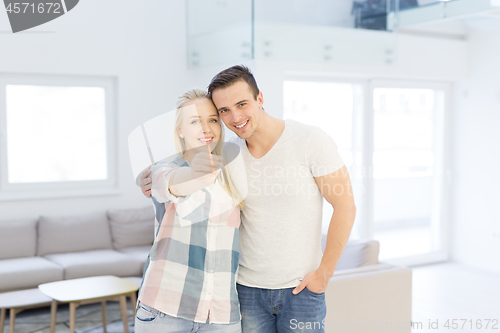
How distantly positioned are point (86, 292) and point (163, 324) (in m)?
2.10

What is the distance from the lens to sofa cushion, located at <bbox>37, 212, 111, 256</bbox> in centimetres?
458

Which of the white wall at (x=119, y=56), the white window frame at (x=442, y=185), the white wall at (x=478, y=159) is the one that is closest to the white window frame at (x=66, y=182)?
the white wall at (x=119, y=56)

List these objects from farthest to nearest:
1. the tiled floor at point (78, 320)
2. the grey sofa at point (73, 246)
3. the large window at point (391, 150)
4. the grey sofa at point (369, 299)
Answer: the large window at point (391, 150), the grey sofa at point (73, 246), the tiled floor at point (78, 320), the grey sofa at point (369, 299)

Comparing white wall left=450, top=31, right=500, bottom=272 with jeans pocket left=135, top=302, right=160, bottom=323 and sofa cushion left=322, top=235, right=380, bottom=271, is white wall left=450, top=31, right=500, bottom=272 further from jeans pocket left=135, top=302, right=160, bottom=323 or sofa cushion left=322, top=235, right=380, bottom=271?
jeans pocket left=135, top=302, right=160, bottom=323

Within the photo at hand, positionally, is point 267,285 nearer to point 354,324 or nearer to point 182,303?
point 182,303

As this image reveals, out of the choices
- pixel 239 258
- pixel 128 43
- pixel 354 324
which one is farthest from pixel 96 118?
pixel 239 258

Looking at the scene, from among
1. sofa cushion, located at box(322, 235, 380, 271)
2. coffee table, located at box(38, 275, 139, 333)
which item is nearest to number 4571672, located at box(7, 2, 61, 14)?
coffee table, located at box(38, 275, 139, 333)

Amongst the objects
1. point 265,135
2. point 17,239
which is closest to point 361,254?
point 265,135

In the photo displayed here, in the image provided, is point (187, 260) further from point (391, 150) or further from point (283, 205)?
point (391, 150)

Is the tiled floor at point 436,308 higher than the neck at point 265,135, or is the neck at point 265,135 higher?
the neck at point 265,135

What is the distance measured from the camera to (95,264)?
4262 millimetres

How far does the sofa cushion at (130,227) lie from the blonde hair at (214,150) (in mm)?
3268

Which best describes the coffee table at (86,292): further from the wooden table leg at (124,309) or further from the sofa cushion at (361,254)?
the sofa cushion at (361,254)

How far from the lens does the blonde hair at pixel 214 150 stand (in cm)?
170
